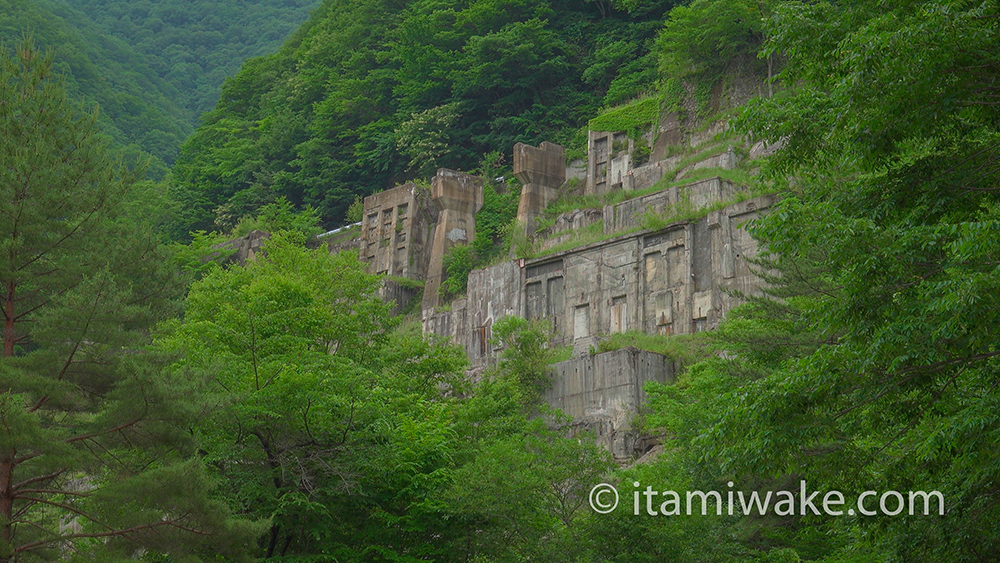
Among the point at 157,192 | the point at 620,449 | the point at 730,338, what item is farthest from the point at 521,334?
the point at 157,192

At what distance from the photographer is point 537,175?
170 ft

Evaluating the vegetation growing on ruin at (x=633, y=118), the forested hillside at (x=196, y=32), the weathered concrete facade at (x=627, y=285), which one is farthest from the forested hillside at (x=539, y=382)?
the forested hillside at (x=196, y=32)

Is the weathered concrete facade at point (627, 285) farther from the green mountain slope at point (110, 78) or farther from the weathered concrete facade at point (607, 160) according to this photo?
the green mountain slope at point (110, 78)

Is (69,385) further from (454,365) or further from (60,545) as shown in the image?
(454,365)

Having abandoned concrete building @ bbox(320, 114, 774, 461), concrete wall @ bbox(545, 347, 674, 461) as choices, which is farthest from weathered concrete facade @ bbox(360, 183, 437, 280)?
concrete wall @ bbox(545, 347, 674, 461)

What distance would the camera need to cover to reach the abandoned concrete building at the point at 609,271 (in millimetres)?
38906

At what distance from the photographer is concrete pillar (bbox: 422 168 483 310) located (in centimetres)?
5322

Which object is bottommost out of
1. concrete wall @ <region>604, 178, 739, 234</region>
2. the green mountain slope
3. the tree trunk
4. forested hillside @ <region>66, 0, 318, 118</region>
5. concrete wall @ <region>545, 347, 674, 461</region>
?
the tree trunk

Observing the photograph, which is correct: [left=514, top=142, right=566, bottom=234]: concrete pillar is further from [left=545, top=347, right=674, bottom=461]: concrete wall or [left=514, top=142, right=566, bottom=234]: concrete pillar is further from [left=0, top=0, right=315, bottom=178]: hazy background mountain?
[left=0, top=0, right=315, bottom=178]: hazy background mountain

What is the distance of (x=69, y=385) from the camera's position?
19531 mm

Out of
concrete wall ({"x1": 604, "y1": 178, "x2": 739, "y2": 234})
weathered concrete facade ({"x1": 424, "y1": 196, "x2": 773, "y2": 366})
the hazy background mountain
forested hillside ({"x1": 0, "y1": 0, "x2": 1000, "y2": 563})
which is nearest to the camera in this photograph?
forested hillside ({"x1": 0, "y1": 0, "x2": 1000, "y2": 563})

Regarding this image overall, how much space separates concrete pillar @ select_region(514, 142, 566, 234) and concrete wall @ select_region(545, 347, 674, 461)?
12166 millimetres

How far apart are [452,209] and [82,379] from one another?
3467cm

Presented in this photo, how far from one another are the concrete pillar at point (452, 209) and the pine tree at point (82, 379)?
3114 centimetres
